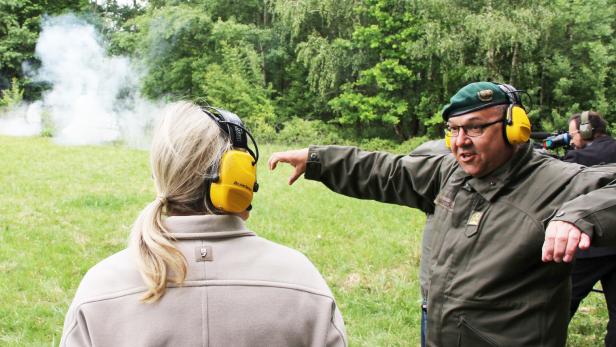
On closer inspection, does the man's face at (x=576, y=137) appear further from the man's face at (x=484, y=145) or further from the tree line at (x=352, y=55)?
the tree line at (x=352, y=55)

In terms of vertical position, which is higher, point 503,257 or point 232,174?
point 232,174

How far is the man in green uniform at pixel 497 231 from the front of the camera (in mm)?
2654

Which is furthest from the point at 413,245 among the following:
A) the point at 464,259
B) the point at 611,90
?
the point at 611,90

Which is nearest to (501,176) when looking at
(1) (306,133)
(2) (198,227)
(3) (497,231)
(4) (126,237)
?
(3) (497,231)

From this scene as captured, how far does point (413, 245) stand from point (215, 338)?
648 cm

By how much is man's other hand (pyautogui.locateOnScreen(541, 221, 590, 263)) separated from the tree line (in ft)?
63.1

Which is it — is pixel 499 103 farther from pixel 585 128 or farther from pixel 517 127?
pixel 585 128

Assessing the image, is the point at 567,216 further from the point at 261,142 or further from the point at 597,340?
the point at 261,142

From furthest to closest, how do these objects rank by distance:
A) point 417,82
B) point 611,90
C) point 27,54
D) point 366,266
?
point 27,54, point 417,82, point 611,90, point 366,266

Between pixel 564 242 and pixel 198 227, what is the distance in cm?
132

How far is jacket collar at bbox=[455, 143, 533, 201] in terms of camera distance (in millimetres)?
2777

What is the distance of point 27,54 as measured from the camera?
91.6 ft

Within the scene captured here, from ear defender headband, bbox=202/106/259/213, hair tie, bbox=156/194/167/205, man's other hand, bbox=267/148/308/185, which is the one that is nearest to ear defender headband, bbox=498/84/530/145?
man's other hand, bbox=267/148/308/185

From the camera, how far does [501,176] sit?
2.80 meters
